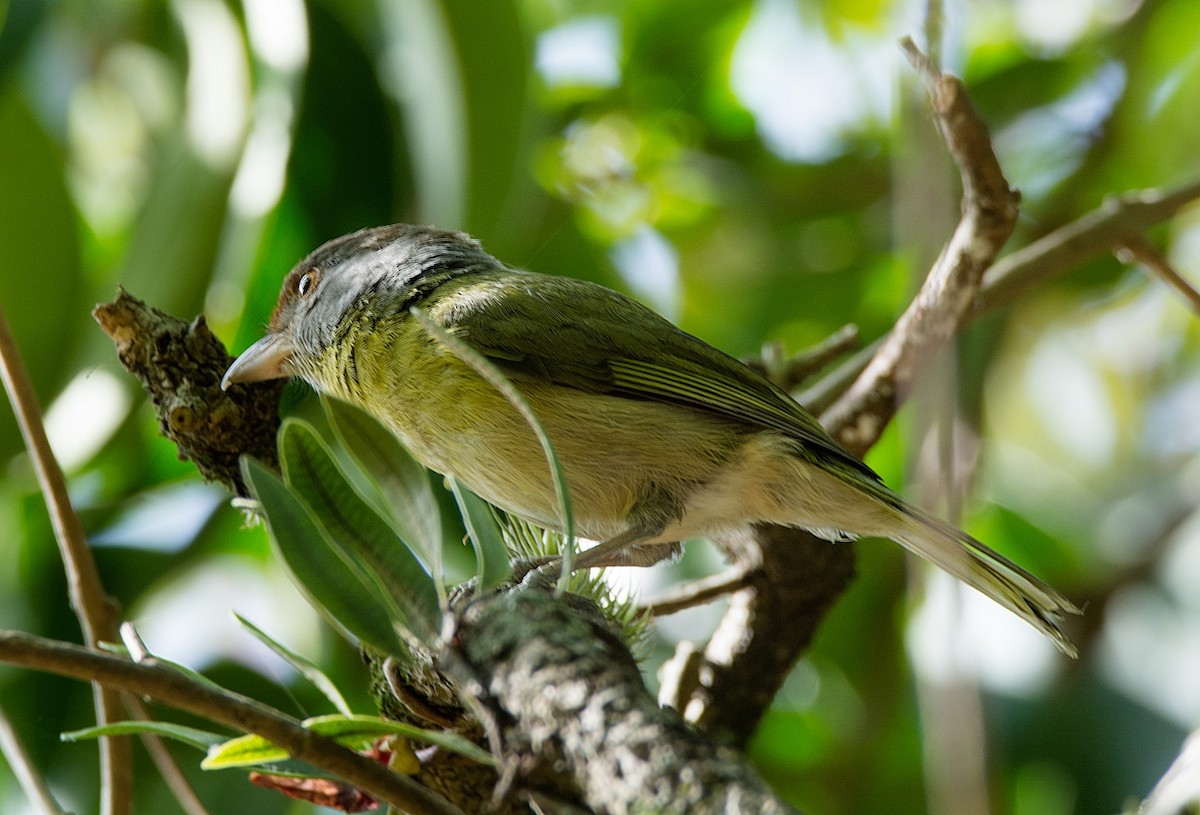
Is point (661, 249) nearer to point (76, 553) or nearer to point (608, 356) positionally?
point (608, 356)

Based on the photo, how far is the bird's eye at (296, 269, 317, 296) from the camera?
3565mm

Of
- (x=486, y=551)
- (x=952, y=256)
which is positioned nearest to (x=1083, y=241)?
(x=952, y=256)

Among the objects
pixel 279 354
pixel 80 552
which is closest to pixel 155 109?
pixel 279 354

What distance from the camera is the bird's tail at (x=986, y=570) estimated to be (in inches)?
108

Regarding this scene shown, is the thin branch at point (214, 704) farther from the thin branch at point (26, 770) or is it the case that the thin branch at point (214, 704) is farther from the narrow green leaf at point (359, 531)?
the thin branch at point (26, 770)

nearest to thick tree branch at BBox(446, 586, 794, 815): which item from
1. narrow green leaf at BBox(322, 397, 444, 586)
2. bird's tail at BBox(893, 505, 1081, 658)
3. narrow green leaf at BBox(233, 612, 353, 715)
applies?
narrow green leaf at BBox(322, 397, 444, 586)

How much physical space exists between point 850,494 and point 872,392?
31 cm

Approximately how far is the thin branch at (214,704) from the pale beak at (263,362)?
45.3 inches

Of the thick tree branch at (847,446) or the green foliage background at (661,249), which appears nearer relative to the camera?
the thick tree branch at (847,446)

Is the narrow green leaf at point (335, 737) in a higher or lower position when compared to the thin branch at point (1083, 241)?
lower

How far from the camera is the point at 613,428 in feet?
9.66

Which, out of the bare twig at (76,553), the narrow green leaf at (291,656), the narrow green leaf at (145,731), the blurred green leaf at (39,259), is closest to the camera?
the narrow green leaf at (145,731)

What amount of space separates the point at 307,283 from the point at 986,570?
2.16 metres

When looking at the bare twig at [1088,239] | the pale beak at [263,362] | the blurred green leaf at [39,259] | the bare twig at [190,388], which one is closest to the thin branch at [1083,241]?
the bare twig at [1088,239]
